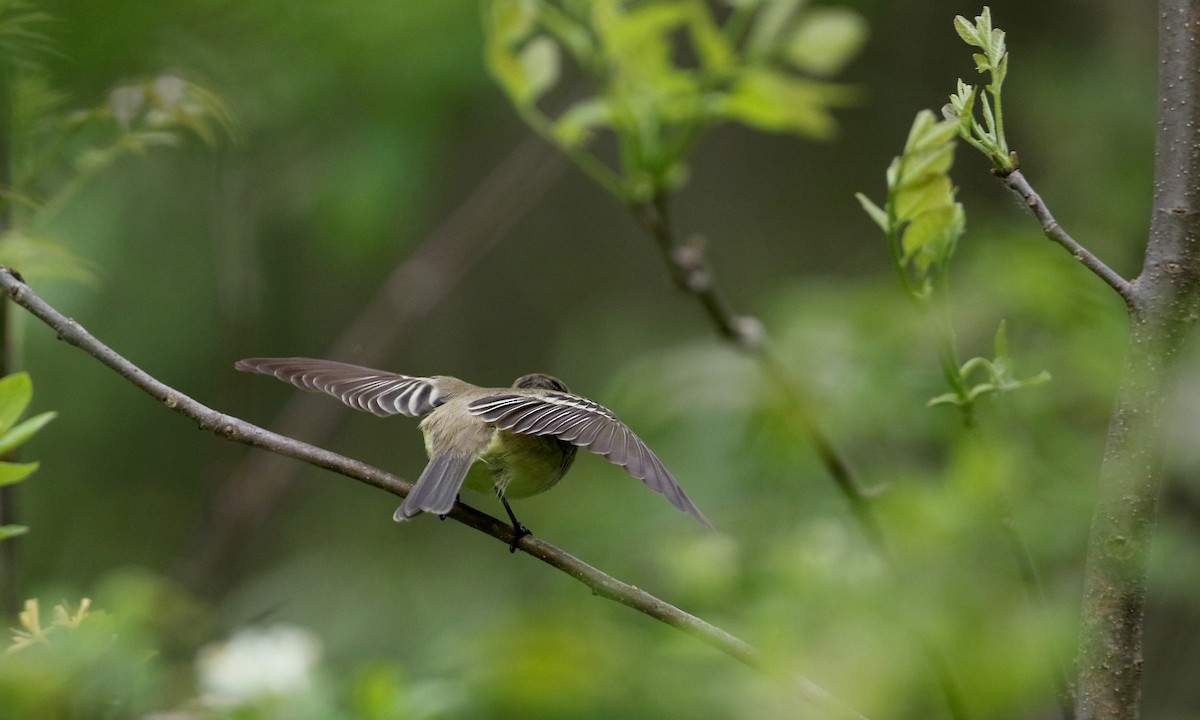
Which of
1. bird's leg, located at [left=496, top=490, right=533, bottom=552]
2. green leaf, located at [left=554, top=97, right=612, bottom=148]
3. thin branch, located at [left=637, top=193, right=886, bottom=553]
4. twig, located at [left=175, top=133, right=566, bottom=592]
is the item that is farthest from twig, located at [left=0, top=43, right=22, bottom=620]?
twig, located at [left=175, top=133, right=566, bottom=592]

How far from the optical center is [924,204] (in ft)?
5.03

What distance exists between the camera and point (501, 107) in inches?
214

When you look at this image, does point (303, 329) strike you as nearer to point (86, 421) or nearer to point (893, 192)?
point (86, 421)

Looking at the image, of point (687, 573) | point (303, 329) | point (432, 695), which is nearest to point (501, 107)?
point (303, 329)

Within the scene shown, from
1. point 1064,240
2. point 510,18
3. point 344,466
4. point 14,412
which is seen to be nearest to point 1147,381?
point 1064,240

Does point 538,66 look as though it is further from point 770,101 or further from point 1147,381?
point 1147,381

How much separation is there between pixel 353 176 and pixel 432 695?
7.30 feet

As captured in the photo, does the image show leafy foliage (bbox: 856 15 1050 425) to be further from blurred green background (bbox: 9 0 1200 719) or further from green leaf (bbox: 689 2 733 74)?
green leaf (bbox: 689 2 733 74)

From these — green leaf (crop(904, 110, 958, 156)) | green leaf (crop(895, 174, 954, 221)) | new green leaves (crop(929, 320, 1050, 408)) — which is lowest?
new green leaves (crop(929, 320, 1050, 408))

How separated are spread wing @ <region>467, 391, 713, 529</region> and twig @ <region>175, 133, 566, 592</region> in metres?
1.57

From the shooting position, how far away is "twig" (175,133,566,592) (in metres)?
4.01

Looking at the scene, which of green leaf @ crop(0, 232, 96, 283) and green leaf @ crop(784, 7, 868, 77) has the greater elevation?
green leaf @ crop(0, 232, 96, 283)

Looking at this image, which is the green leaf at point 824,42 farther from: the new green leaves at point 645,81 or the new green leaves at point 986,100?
the new green leaves at point 986,100

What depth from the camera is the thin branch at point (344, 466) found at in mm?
1403
